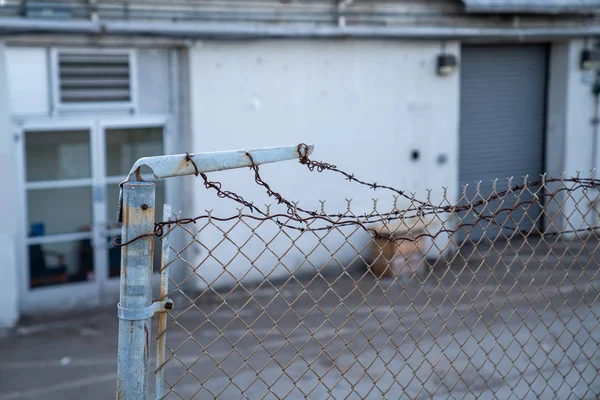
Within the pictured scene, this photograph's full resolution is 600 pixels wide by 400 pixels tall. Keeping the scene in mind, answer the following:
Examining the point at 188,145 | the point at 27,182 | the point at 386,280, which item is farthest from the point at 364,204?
the point at 27,182

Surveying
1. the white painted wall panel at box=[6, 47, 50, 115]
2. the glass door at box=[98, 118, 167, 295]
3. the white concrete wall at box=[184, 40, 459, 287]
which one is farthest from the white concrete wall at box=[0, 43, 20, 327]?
the white concrete wall at box=[184, 40, 459, 287]

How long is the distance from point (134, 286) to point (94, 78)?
6448mm

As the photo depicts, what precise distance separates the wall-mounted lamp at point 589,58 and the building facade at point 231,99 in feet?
0.19

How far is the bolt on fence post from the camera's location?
7.65 feet

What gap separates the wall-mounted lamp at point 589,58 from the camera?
1116 centimetres

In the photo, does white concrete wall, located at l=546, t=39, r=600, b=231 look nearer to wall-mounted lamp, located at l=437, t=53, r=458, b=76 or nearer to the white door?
wall-mounted lamp, located at l=437, t=53, r=458, b=76

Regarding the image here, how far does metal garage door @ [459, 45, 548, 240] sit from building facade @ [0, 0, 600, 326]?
35mm

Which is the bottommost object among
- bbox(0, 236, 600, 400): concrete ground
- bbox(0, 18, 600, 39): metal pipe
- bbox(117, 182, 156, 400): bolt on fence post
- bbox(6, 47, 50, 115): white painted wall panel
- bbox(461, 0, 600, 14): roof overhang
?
bbox(0, 236, 600, 400): concrete ground

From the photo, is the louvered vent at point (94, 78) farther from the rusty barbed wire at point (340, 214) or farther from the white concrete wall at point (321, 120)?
the rusty barbed wire at point (340, 214)

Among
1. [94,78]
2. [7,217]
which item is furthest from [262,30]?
[7,217]

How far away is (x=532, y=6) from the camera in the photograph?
10180 millimetres

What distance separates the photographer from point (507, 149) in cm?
1145

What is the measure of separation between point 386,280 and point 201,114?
3251 mm

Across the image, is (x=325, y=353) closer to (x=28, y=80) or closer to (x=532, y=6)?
(x=28, y=80)
